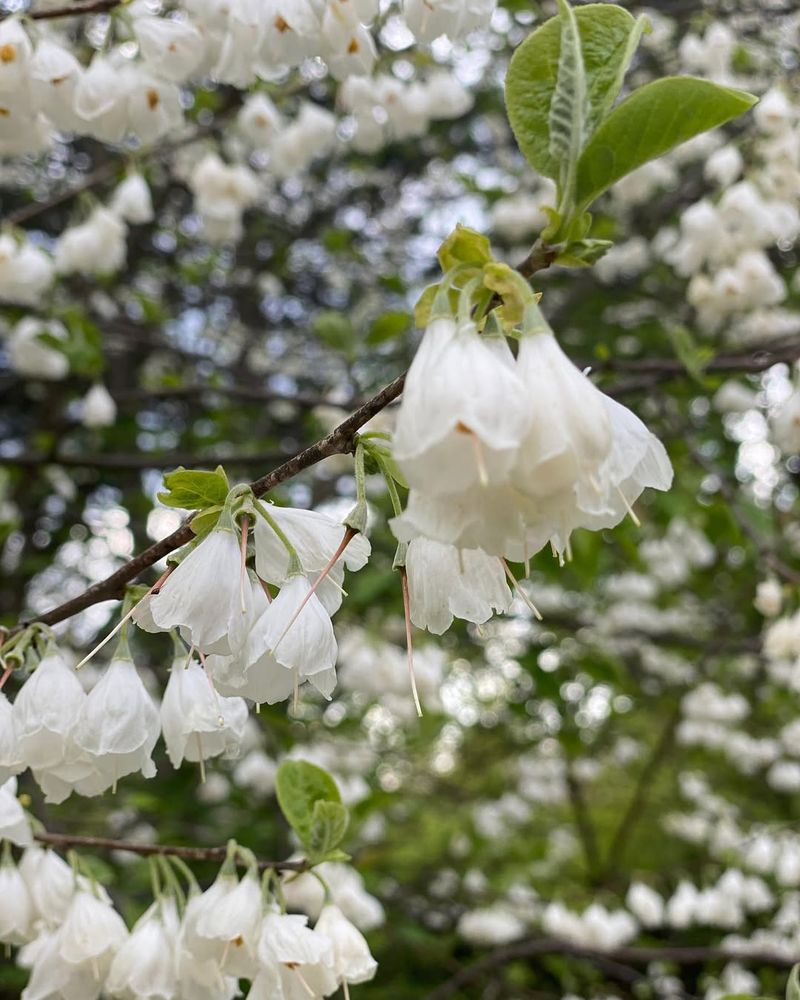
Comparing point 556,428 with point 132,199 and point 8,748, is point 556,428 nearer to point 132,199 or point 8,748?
point 8,748

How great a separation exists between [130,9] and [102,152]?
11.0 ft

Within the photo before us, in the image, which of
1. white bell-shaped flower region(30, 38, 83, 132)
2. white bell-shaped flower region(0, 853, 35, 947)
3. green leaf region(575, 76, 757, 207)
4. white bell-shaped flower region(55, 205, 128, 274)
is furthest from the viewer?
white bell-shaped flower region(55, 205, 128, 274)

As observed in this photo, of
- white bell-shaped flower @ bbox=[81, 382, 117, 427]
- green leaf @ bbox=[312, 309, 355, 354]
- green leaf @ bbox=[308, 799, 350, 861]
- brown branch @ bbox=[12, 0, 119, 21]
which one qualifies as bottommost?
white bell-shaped flower @ bbox=[81, 382, 117, 427]

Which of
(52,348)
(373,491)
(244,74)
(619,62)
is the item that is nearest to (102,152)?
(52,348)

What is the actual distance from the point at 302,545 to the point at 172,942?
2.34 ft

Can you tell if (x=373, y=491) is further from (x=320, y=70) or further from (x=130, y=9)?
(x=130, y=9)

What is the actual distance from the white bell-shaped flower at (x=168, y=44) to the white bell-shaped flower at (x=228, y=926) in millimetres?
1829

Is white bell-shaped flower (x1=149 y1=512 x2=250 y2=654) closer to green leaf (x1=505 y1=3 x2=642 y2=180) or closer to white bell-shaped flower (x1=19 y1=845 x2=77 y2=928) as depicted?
green leaf (x1=505 y1=3 x2=642 y2=180)

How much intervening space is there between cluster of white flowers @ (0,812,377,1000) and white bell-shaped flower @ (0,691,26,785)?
0.48 feet

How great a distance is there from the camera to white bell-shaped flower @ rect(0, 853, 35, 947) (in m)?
1.52

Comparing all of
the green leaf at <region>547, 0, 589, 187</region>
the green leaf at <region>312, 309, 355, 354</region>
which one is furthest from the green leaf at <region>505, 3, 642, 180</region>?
the green leaf at <region>312, 309, 355, 354</region>

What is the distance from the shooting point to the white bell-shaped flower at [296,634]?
1050 mm

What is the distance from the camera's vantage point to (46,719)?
1273mm

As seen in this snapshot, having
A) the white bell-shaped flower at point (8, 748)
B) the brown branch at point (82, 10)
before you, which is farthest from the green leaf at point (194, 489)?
the brown branch at point (82, 10)
